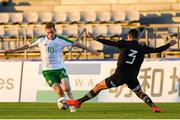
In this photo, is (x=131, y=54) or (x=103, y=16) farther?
(x=103, y=16)

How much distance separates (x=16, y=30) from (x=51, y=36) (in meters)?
12.4

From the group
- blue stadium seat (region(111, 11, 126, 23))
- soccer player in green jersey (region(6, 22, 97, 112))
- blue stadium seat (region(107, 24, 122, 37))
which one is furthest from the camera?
blue stadium seat (region(111, 11, 126, 23))

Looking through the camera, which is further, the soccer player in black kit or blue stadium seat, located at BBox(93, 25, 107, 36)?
blue stadium seat, located at BBox(93, 25, 107, 36)

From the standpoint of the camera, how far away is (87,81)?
72.4 ft

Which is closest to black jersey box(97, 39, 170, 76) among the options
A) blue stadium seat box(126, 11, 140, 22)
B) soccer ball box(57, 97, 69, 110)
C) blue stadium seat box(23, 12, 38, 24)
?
soccer ball box(57, 97, 69, 110)

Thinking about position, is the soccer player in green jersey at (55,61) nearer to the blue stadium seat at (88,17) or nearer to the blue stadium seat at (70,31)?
the blue stadium seat at (70,31)

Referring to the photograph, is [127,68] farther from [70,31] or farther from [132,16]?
[132,16]

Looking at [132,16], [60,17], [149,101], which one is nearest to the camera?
[149,101]

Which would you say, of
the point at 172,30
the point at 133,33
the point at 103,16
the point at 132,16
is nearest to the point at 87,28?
the point at 103,16

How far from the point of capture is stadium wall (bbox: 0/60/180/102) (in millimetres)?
21625

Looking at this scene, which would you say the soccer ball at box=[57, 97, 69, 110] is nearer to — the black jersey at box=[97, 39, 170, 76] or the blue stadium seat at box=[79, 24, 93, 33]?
the black jersey at box=[97, 39, 170, 76]

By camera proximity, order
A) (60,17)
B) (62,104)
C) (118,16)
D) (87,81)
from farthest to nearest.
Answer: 1. (60,17)
2. (118,16)
3. (87,81)
4. (62,104)

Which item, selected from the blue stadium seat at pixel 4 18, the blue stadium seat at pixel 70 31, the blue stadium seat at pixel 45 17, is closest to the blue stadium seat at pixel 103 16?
the blue stadium seat at pixel 70 31

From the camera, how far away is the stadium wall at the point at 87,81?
70.9ft
